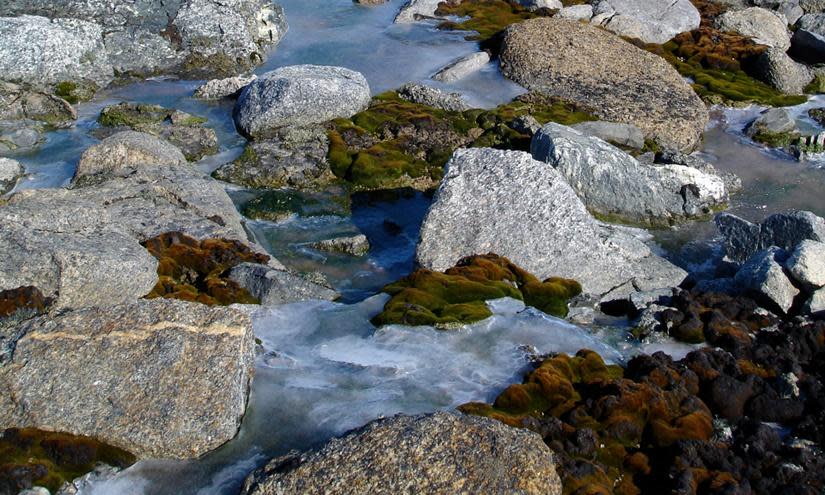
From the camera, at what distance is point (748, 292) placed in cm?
1778

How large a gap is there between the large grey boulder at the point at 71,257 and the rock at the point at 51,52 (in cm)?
1361

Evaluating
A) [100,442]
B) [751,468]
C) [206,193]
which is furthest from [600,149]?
[100,442]

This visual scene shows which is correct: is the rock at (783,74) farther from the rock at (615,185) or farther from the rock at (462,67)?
the rock at (615,185)

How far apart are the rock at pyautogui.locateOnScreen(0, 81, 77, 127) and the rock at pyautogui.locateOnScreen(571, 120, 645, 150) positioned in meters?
16.7

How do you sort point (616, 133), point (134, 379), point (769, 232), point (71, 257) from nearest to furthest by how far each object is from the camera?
1. point (134, 379)
2. point (71, 257)
3. point (769, 232)
4. point (616, 133)

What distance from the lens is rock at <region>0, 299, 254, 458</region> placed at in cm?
1197

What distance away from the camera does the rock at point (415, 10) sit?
127 ft

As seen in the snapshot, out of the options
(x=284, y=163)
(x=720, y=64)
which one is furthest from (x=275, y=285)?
(x=720, y=64)

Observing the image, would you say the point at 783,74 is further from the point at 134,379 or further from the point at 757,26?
the point at 134,379

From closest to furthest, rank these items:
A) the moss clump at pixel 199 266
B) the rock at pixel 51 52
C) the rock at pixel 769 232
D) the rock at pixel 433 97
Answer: the moss clump at pixel 199 266
the rock at pixel 769 232
the rock at pixel 433 97
the rock at pixel 51 52

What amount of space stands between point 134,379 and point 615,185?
14.8m

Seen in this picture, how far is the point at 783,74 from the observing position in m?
32.7

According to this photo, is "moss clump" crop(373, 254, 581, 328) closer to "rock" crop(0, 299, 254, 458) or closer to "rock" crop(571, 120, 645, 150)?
"rock" crop(0, 299, 254, 458)

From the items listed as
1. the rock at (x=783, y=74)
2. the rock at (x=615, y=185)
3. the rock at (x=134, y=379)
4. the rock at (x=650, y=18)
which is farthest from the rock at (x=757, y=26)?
the rock at (x=134, y=379)
